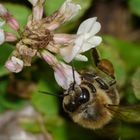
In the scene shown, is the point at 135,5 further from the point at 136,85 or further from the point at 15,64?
the point at 15,64

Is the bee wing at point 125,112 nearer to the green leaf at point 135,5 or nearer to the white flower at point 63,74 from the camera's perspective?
the white flower at point 63,74

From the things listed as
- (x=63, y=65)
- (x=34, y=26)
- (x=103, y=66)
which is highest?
(x=34, y=26)

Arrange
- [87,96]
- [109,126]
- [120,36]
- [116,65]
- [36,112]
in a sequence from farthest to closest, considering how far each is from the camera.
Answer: [120,36]
[36,112]
[116,65]
[109,126]
[87,96]

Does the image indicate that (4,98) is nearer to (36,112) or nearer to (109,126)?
(36,112)

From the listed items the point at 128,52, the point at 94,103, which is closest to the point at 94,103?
the point at 94,103

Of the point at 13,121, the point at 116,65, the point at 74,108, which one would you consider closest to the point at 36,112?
the point at 13,121

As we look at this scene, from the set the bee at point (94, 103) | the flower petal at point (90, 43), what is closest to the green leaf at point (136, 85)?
the bee at point (94, 103)

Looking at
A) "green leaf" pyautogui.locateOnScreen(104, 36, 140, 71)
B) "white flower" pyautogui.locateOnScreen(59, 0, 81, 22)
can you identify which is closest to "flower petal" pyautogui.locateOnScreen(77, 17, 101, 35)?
"white flower" pyautogui.locateOnScreen(59, 0, 81, 22)

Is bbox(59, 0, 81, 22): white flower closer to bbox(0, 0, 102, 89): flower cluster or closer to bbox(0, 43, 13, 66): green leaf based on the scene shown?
bbox(0, 0, 102, 89): flower cluster
